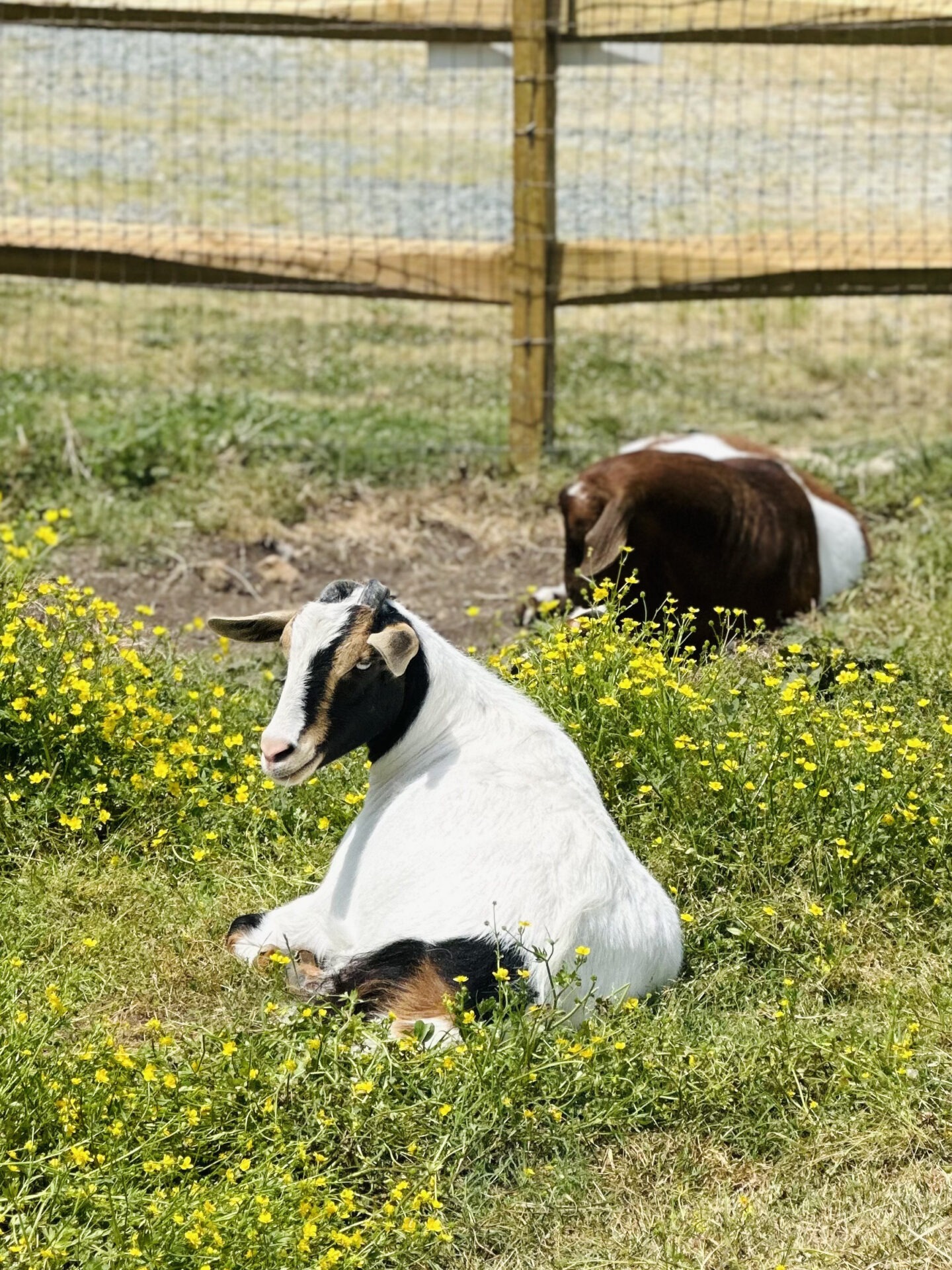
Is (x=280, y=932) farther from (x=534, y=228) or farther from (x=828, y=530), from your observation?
(x=534, y=228)

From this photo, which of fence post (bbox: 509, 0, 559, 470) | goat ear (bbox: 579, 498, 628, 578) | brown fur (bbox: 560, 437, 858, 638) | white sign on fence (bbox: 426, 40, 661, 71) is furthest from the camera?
white sign on fence (bbox: 426, 40, 661, 71)

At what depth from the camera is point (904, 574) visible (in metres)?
6.75

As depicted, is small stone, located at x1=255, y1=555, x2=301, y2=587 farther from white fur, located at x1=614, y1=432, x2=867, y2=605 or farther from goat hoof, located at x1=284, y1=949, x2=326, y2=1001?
goat hoof, located at x1=284, y1=949, x2=326, y2=1001

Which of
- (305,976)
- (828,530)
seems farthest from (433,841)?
(828,530)

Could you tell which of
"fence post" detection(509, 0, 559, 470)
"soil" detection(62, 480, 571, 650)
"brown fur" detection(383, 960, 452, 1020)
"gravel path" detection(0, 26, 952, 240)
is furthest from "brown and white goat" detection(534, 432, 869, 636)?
"gravel path" detection(0, 26, 952, 240)

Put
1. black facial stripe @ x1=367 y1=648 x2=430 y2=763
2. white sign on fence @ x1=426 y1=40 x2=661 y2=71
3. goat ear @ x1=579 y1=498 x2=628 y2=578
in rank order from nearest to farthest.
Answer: black facial stripe @ x1=367 y1=648 x2=430 y2=763 → goat ear @ x1=579 y1=498 x2=628 y2=578 → white sign on fence @ x1=426 y1=40 x2=661 y2=71

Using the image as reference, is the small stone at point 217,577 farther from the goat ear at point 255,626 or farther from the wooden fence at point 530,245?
the goat ear at point 255,626

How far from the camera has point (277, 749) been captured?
3.61 m

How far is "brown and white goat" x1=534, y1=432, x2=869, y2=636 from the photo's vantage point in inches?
226

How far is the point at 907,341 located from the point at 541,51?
4831mm

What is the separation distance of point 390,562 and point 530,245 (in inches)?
66.4

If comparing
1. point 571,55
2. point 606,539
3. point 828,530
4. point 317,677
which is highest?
point 571,55

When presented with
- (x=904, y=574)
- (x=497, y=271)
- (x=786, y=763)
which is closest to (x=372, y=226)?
(x=497, y=271)

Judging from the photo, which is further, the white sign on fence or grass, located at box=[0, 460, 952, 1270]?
the white sign on fence
